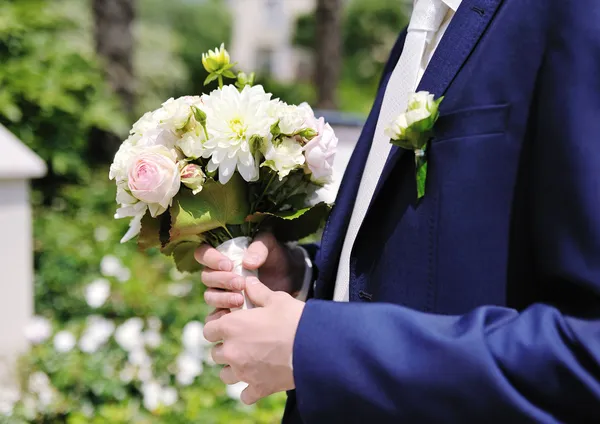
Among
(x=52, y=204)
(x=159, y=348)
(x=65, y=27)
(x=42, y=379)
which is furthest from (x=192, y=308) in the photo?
(x=65, y=27)

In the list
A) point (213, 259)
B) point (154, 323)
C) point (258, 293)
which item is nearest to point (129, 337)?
point (154, 323)

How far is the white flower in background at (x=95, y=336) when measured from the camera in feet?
12.2

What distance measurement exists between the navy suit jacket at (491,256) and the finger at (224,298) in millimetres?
334

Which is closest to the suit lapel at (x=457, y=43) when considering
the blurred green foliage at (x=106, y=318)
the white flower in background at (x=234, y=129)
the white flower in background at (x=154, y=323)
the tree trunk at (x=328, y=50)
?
the white flower in background at (x=234, y=129)

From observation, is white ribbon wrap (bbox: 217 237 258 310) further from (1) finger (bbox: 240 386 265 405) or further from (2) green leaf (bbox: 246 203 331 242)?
(1) finger (bbox: 240 386 265 405)

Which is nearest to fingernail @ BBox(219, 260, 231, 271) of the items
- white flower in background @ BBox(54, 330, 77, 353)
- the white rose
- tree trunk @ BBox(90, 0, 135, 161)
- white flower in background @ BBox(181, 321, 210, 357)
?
the white rose

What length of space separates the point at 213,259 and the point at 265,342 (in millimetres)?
404

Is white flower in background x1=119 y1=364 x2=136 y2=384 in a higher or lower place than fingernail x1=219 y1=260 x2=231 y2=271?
lower

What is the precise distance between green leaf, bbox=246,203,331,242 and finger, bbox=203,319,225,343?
0.30 m

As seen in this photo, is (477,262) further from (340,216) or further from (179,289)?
(179,289)

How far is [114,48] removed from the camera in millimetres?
7129

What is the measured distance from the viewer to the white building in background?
36.4 metres

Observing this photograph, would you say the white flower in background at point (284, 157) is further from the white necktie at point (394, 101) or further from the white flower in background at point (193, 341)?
the white flower in background at point (193, 341)

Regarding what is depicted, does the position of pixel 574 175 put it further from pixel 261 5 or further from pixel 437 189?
pixel 261 5
